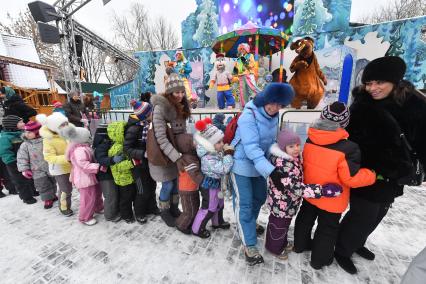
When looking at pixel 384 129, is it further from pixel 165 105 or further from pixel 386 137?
pixel 165 105

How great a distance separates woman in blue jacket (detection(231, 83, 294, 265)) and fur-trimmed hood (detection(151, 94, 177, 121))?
85 centimetres

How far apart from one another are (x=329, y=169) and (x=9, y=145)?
5.02 m

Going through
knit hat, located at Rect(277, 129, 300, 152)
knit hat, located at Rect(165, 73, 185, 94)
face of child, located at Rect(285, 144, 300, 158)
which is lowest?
face of child, located at Rect(285, 144, 300, 158)

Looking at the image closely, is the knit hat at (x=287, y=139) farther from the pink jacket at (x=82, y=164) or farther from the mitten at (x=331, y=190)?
the pink jacket at (x=82, y=164)

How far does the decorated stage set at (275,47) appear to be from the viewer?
18.6ft

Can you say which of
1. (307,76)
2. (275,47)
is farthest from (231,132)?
(275,47)

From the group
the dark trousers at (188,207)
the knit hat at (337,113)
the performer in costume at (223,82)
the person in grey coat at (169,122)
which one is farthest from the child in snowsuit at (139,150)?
the performer in costume at (223,82)

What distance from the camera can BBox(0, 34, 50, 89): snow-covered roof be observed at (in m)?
13.4

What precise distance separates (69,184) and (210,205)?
2.37m

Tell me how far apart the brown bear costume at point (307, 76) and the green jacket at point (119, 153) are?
3.76 metres

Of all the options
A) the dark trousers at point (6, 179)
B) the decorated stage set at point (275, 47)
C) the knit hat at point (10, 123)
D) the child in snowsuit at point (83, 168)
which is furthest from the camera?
the decorated stage set at point (275, 47)

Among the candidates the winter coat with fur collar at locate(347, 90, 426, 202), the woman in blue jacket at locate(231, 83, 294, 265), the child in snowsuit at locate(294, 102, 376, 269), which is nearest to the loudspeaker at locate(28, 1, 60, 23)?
the woman in blue jacket at locate(231, 83, 294, 265)

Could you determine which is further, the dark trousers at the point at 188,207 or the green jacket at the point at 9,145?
the green jacket at the point at 9,145

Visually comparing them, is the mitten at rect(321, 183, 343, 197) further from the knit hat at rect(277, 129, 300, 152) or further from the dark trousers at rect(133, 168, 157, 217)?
the dark trousers at rect(133, 168, 157, 217)
